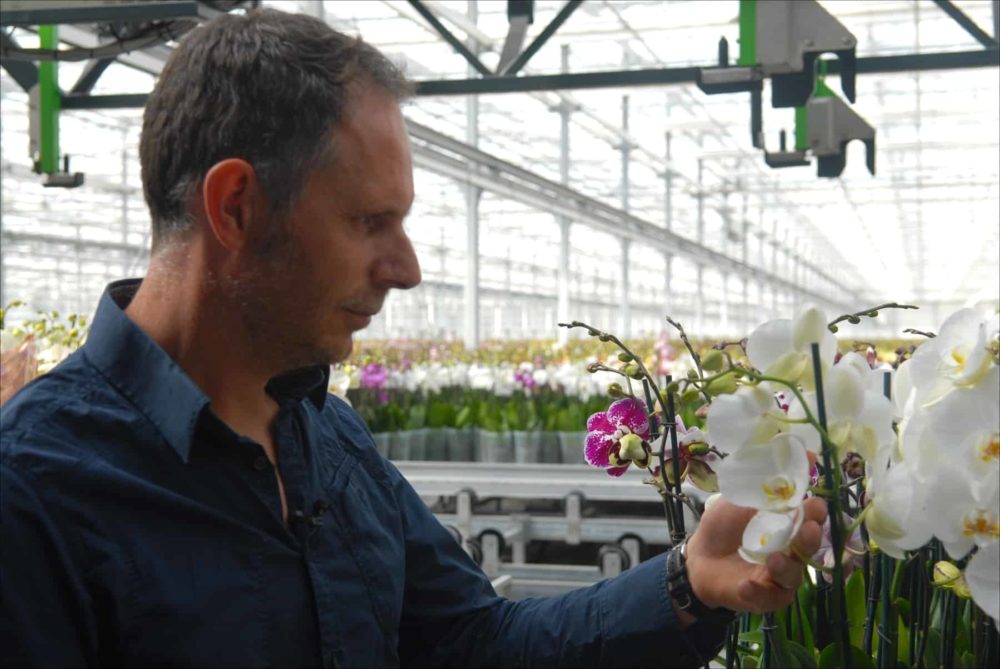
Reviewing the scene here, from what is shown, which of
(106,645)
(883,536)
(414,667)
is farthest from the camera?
(414,667)

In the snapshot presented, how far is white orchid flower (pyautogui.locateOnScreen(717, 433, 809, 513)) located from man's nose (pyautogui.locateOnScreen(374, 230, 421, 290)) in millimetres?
278

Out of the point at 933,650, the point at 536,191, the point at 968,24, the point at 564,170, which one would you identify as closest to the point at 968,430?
the point at 933,650

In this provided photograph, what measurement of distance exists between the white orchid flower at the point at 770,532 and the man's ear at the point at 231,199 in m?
0.38

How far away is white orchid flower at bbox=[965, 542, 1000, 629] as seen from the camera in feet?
1.96

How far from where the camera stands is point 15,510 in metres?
0.69

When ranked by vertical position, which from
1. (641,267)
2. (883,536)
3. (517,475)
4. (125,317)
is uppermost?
(641,267)

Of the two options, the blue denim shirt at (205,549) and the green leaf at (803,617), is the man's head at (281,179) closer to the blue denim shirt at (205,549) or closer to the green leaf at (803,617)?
the blue denim shirt at (205,549)

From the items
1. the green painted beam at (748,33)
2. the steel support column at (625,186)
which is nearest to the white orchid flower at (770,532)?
the green painted beam at (748,33)

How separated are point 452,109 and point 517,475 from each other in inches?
277

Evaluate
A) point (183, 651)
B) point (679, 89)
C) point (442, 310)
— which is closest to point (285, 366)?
point (183, 651)

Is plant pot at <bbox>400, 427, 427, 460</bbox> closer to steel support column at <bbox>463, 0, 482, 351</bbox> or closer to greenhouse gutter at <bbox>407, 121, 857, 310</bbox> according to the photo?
greenhouse gutter at <bbox>407, 121, 857, 310</bbox>

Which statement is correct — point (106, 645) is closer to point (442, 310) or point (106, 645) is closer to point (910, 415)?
point (910, 415)

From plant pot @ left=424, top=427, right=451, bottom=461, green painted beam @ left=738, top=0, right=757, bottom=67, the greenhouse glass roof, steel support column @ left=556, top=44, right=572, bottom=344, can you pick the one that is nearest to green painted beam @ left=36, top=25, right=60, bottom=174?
the greenhouse glass roof

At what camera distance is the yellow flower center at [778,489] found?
0.61m
